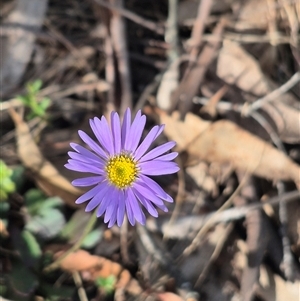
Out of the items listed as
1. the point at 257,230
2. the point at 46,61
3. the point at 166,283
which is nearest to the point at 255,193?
the point at 257,230

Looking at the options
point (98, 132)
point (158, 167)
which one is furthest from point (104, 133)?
point (158, 167)

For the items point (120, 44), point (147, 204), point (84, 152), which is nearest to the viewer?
point (147, 204)

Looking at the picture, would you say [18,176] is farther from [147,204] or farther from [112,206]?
[147,204]

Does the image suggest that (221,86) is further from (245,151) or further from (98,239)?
(98,239)

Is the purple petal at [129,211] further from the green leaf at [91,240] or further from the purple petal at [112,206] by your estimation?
the green leaf at [91,240]

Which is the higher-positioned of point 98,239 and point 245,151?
point 245,151

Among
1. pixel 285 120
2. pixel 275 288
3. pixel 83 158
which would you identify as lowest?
pixel 275 288

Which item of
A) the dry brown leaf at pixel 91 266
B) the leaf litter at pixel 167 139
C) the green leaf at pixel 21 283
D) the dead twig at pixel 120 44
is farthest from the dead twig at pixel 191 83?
the green leaf at pixel 21 283

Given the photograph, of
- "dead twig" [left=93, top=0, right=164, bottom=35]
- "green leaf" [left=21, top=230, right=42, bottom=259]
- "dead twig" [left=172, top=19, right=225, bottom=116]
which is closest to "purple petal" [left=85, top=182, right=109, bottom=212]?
"green leaf" [left=21, top=230, right=42, bottom=259]
